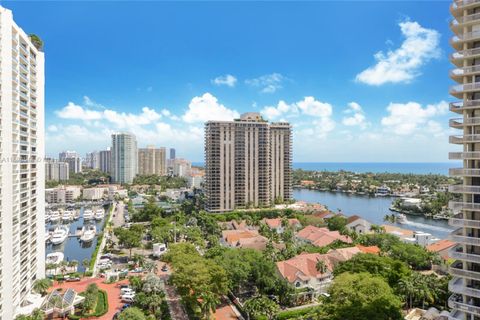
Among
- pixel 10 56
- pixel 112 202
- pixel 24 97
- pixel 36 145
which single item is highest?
pixel 10 56

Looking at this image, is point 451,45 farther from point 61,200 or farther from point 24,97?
point 61,200

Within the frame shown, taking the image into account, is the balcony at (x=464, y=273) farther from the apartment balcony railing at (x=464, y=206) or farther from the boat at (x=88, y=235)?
the boat at (x=88, y=235)

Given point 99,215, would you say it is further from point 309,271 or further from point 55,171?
point 309,271

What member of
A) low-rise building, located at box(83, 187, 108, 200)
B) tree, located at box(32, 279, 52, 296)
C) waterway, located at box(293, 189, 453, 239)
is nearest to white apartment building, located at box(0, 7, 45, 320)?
tree, located at box(32, 279, 52, 296)

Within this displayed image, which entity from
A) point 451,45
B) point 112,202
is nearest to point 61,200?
point 112,202

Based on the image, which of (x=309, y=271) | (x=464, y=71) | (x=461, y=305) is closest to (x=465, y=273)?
(x=461, y=305)

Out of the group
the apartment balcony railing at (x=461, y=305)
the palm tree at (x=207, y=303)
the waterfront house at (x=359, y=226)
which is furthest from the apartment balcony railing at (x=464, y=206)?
the waterfront house at (x=359, y=226)
